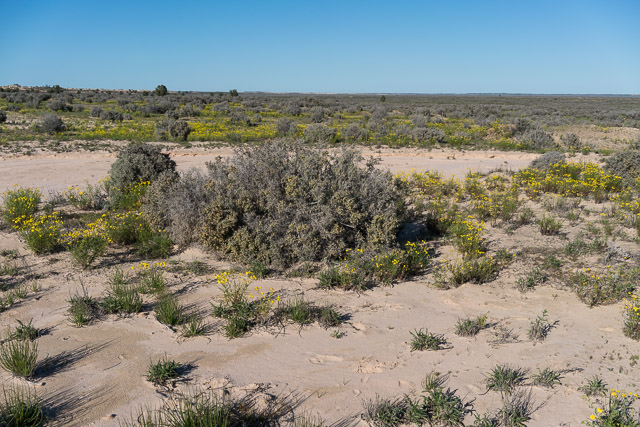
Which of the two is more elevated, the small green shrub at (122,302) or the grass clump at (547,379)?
the small green shrub at (122,302)

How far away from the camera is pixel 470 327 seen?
483 cm

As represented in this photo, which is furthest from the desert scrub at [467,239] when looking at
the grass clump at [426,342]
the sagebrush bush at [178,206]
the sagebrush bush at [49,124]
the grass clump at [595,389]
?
the sagebrush bush at [49,124]

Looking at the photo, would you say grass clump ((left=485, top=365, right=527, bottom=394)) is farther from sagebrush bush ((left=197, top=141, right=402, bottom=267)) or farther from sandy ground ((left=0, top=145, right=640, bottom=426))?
sagebrush bush ((left=197, top=141, right=402, bottom=267))

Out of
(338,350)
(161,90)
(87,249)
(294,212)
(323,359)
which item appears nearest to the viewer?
(323,359)

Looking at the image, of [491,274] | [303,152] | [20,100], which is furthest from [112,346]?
[20,100]

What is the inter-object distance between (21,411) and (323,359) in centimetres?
272

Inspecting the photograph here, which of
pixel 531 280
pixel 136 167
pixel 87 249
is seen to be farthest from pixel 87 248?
pixel 531 280

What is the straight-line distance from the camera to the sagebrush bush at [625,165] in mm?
11977

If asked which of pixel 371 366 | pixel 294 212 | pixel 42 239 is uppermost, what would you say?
pixel 294 212

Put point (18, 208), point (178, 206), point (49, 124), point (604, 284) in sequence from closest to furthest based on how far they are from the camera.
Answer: point (604, 284), point (178, 206), point (18, 208), point (49, 124)

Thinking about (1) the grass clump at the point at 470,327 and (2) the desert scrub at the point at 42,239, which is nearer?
(1) the grass clump at the point at 470,327

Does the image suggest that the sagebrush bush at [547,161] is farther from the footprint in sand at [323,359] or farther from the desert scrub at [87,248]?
the desert scrub at [87,248]

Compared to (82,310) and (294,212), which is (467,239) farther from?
(82,310)

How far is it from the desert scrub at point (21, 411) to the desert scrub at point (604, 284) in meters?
6.42
